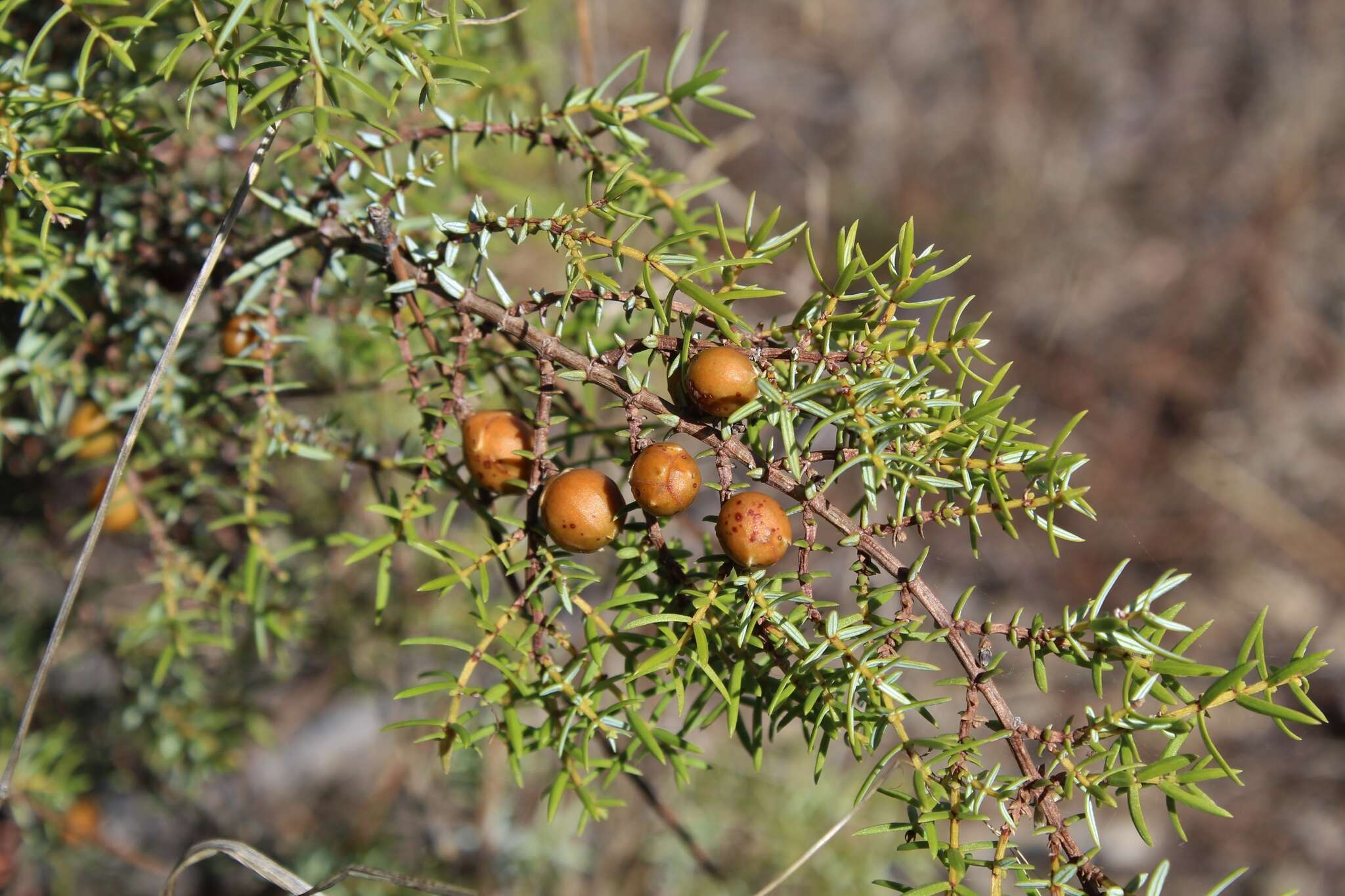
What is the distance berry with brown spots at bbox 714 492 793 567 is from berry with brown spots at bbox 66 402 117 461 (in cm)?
102

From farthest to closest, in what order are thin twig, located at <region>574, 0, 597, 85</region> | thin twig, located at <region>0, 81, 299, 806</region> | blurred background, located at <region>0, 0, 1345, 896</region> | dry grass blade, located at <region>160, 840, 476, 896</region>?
blurred background, located at <region>0, 0, 1345, 896</region>
thin twig, located at <region>574, 0, 597, 85</region>
dry grass blade, located at <region>160, 840, 476, 896</region>
thin twig, located at <region>0, 81, 299, 806</region>

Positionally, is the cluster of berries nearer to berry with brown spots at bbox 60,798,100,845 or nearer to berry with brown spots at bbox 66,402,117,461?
berry with brown spots at bbox 66,402,117,461

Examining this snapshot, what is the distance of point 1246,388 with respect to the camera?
13.0 ft

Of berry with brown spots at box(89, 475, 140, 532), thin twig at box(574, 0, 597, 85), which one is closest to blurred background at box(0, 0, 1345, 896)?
thin twig at box(574, 0, 597, 85)

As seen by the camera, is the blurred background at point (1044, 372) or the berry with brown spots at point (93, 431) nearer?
the berry with brown spots at point (93, 431)

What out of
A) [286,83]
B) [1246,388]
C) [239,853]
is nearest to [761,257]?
[286,83]

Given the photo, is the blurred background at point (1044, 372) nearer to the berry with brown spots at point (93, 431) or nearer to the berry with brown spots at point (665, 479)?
the berry with brown spots at point (93, 431)

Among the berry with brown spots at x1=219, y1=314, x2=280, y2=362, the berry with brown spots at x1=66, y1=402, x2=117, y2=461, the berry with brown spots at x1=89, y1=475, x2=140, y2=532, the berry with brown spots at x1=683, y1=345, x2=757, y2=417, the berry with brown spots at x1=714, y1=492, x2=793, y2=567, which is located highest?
the berry with brown spots at x1=683, y1=345, x2=757, y2=417

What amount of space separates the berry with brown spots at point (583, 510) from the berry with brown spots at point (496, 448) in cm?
8

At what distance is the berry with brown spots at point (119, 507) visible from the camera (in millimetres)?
1275

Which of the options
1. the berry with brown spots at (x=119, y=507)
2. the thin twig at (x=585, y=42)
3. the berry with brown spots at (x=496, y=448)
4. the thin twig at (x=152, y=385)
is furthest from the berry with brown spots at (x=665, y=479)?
the thin twig at (x=585, y=42)

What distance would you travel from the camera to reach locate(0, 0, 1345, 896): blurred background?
2307mm

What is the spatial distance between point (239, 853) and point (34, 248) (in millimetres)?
789

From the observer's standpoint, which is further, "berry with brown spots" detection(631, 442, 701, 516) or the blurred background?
the blurred background
